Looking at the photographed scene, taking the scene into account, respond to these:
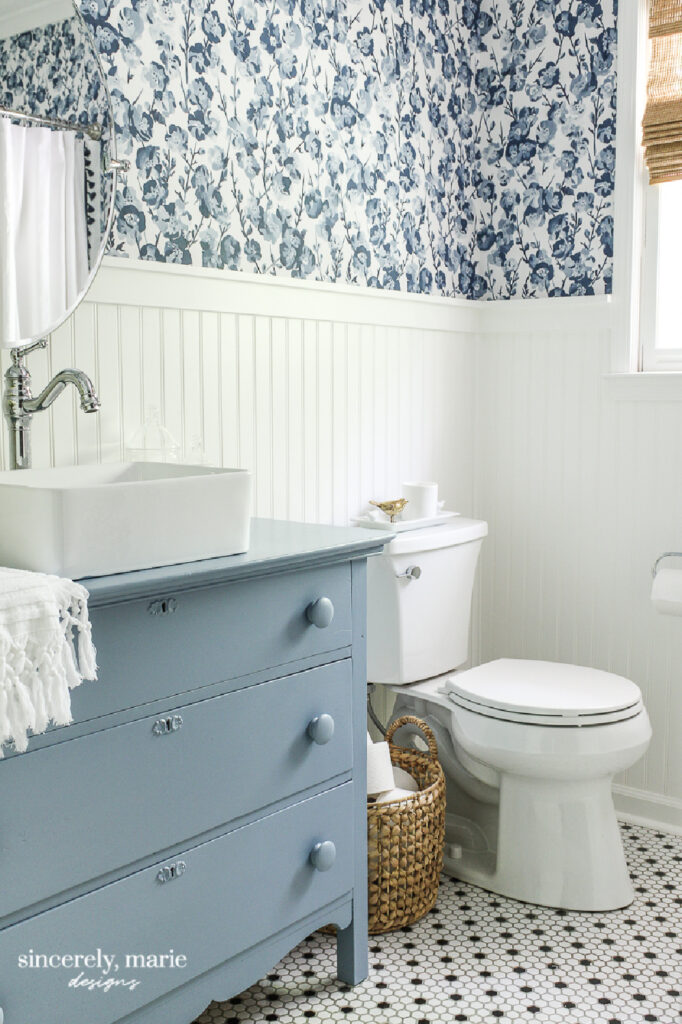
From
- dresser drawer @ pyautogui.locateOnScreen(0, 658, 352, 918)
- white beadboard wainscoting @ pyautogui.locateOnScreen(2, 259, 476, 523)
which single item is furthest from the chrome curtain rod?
dresser drawer @ pyautogui.locateOnScreen(0, 658, 352, 918)

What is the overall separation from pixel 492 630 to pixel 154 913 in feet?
5.62

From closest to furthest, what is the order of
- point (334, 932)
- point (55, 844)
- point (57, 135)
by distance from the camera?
point (55, 844) → point (57, 135) → point (334, 932)

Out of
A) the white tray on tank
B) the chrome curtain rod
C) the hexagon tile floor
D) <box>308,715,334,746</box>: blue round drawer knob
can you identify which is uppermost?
the chrome curtain rod

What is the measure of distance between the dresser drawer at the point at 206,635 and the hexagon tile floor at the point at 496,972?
69 cm

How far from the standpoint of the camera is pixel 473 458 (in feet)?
10.3

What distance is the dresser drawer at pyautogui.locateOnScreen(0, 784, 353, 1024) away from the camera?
145 centimetres

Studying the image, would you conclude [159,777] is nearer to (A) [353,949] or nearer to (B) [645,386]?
(A) [353,949]

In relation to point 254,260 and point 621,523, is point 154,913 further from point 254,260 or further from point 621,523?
point 621,523

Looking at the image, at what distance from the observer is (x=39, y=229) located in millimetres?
1832

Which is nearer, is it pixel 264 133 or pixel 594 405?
pixel 264 133

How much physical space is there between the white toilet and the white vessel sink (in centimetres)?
80

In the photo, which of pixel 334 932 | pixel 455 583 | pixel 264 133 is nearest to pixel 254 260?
pixel 264 133

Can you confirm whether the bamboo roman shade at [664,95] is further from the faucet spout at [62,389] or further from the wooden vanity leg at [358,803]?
the faucet spout at [62,389]

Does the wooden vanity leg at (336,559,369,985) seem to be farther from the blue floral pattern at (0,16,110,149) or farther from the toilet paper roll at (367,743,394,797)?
the blue floral pattern at (0,16,110,149)
